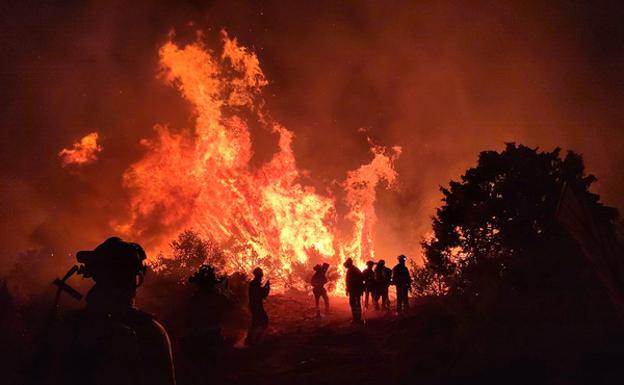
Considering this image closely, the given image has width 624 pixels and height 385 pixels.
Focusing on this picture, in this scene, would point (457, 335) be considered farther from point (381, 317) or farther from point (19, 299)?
point (19, 299)

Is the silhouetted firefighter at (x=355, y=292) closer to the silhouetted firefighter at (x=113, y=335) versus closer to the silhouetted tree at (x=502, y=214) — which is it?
the silhouetted tree at (x=502, y=214)

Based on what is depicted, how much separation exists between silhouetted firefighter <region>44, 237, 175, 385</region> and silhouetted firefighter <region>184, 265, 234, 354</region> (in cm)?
567

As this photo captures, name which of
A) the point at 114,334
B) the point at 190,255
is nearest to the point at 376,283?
the point at 190,255

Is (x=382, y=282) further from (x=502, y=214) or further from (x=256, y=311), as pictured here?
(x=502, y=214)

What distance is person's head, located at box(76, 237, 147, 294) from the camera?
2.55 metres

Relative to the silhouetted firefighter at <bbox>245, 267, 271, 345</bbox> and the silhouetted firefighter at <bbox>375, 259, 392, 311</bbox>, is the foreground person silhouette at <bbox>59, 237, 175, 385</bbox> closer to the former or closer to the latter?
the silhouetted firefighter at <bbox>245, 267, 271, 345</bbox>

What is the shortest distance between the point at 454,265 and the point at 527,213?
17.8ft

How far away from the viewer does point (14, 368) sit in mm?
10781

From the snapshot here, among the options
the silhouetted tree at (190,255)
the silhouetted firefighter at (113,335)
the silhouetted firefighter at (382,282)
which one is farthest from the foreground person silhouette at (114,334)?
the silhouetted tree at (190,255)

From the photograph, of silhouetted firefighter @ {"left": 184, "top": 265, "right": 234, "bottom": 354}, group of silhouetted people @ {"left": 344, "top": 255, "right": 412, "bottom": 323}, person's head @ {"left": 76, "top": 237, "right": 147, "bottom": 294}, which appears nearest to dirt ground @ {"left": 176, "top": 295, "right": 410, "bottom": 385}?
silhouetted firefighter @ {"left": 184, "top": 265, "right": 234, "bottom": 354}

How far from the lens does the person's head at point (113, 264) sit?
2.55m

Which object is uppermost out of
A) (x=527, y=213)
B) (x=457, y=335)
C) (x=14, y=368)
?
(x=527, y=213)

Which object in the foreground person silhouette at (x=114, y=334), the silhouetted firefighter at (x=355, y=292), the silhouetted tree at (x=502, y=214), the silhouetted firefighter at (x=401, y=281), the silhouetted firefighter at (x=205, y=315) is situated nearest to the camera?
the foreground person silhouette at (x=114, y=334)

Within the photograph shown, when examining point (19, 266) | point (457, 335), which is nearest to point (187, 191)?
point (19, 266)
